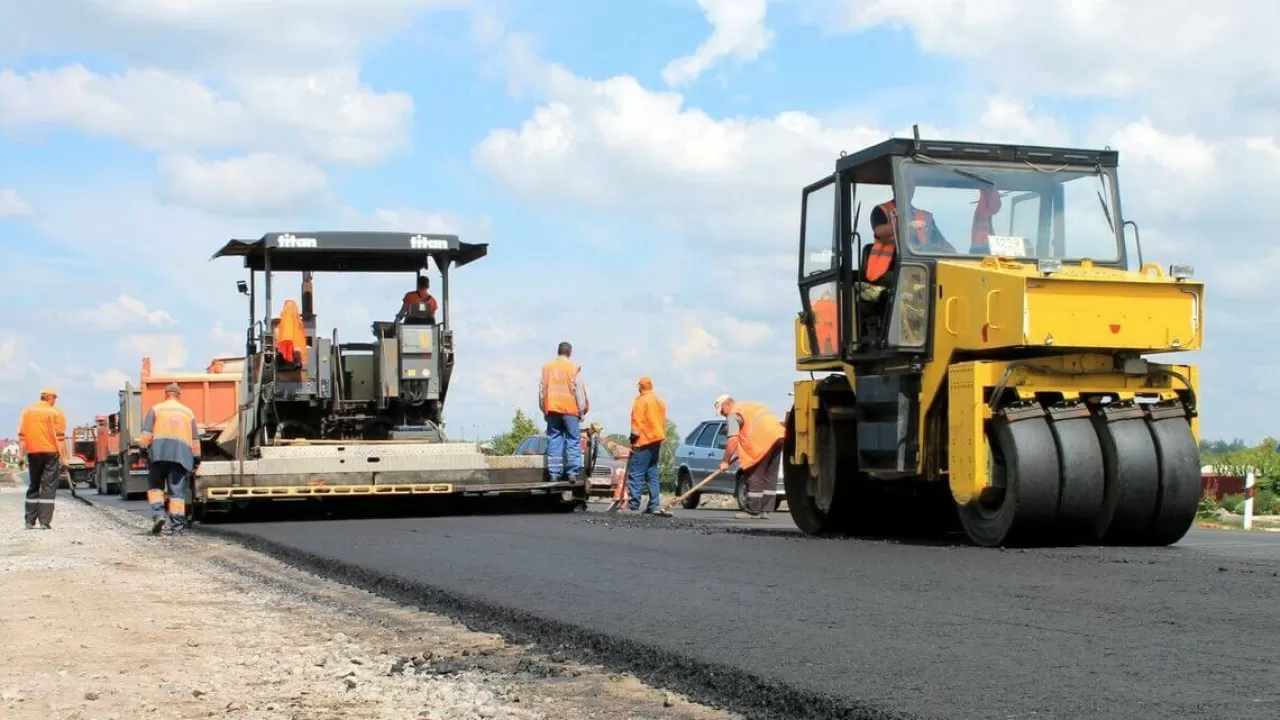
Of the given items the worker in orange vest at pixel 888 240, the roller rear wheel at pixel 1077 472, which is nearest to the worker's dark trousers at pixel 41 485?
the worker in orange vest at pixel 888 240

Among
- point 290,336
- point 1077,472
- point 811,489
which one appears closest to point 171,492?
point 290,336

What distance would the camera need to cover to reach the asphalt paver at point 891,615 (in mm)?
4703

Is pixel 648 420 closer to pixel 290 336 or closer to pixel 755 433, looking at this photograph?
pixel 755 433

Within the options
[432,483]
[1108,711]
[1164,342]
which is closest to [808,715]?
[1108,711]

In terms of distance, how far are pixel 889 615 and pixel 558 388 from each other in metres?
9.74

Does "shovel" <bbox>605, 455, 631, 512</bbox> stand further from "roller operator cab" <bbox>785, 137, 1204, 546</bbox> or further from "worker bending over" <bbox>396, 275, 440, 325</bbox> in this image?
"roller operator cab" <bbox>785, 137, 1204, 546</bbox>

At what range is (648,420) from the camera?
53.7ft

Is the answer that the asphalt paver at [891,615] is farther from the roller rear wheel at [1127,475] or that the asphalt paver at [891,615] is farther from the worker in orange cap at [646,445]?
the worker in orange cap at [646,445]

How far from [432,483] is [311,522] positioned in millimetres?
1211

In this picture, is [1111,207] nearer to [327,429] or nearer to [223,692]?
[223,692]

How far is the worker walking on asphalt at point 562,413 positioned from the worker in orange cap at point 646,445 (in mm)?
683

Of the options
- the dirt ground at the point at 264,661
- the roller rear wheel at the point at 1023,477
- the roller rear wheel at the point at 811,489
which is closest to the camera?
the dirt ground at the point at 264,661

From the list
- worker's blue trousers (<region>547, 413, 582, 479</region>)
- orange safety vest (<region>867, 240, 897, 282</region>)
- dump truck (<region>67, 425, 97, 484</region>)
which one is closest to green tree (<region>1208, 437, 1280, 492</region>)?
worker's blue trousers (<region>547, 413, 582, 479</region>)

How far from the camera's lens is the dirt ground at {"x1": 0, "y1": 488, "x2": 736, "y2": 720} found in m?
5.11
